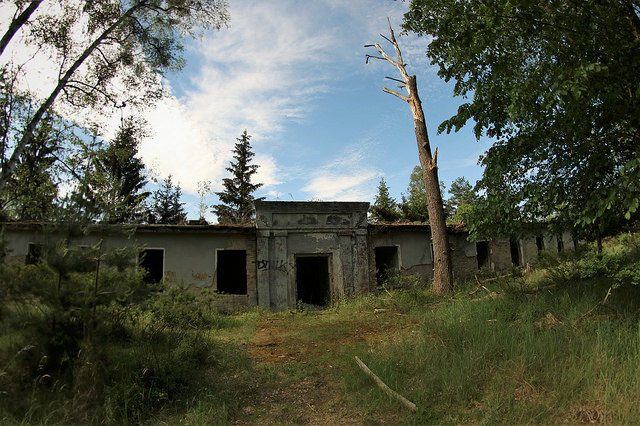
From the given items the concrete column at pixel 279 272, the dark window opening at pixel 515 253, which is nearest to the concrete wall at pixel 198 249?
the concrete column at pixel 279 272

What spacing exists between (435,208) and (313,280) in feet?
25.7

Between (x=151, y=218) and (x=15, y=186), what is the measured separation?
74.8 feet

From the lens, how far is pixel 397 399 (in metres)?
5.13

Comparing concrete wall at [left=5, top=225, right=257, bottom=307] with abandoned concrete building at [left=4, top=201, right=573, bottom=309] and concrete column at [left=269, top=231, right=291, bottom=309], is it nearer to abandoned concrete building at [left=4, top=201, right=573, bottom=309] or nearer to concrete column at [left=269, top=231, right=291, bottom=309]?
abandoned concrete building at [left=4, top=201, right=573, bottom=309]

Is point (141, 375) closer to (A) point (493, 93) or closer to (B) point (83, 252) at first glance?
(B) point (83, 252)

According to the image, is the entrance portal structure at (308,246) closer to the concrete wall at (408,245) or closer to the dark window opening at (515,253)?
the concrete wall at (408,245)

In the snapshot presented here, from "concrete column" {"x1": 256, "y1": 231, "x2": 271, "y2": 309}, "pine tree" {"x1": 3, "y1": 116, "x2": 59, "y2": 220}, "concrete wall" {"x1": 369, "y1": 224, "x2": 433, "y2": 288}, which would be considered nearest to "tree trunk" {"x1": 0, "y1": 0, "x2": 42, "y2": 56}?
"pine tree" {"x1": 3, "y1": 116, "x2": 59, "y2": 220}

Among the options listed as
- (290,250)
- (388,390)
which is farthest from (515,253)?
(388,390)

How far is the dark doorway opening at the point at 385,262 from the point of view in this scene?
53.5 ft

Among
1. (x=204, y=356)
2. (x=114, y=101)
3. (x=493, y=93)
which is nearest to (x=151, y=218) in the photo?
(x=114, y=101)

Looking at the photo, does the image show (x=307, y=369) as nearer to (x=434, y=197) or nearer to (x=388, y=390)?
(x=388, y=390)

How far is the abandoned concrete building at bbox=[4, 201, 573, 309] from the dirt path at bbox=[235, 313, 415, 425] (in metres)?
3.79

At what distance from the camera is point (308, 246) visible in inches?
605

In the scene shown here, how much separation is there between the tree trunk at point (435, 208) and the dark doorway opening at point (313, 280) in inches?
180
